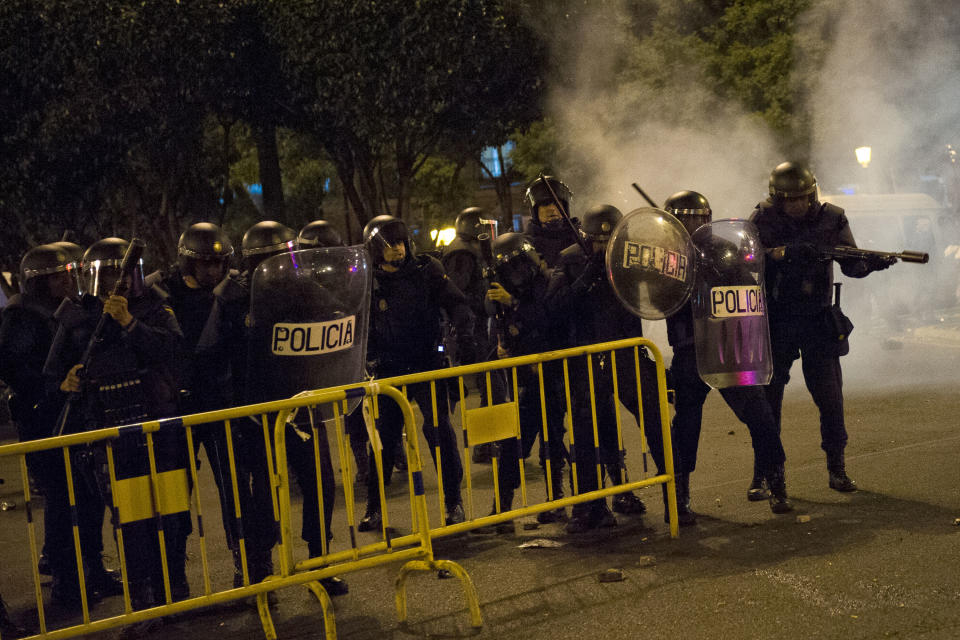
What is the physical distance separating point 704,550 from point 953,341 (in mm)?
9998

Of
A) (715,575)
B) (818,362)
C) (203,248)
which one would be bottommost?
(715,575)

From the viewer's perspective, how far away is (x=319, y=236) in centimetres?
771

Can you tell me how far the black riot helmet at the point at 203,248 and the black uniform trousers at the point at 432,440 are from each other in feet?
4.17

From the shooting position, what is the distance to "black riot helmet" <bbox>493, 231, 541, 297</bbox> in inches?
237

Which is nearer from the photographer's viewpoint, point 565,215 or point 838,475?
point 565,215

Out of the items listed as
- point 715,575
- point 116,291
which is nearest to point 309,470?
point 116,291

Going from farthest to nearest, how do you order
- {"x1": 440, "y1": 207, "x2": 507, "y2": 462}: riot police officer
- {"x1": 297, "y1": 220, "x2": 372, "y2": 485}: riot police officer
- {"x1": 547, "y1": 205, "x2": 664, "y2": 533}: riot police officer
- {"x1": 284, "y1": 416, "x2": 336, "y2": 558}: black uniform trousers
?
{"x1": 440, "y1": 207, "x2": 507, "y2": 462}: riot police officer
{"x1": 297, "y1": 220, "x2": 372, "y2": 485}: riot police officer
{"x1": 547, "y1": 205, "x2": 664, "y2": 533}: riot police officer
{"x1": 284, "y1": 416, "x2": 336, "y2": 558}: black uniform trousers

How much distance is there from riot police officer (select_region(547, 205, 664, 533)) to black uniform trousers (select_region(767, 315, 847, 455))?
91 centimetres

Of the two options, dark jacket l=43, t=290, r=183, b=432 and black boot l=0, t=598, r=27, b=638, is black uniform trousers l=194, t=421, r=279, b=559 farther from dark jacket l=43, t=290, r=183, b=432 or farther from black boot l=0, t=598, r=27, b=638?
black boot l=0, t=598, r=27, b=638

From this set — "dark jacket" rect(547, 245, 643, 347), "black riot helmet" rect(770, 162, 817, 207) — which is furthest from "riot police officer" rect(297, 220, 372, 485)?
"black riot helmet" rect(770, 162, 817, 207)

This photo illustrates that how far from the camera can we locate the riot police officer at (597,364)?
18.8ft

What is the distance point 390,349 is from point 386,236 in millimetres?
658

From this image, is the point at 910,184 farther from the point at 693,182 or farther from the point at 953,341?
the point at 953,341

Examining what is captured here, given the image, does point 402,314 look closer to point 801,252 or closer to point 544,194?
point 544,194
